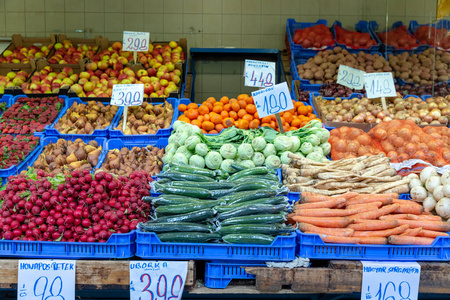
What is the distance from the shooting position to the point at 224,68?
7.40 metres

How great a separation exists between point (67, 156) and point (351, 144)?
224cm

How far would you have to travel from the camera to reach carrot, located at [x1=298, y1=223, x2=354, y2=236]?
2.68 meters

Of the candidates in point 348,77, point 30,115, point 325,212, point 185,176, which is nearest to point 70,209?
point 185,176

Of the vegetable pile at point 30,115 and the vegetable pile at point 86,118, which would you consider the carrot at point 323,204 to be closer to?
the vegetable pile at point 86,118

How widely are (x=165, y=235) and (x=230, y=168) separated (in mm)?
940

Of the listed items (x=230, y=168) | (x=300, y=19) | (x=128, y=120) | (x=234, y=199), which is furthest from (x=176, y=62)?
(x=234, y=199)

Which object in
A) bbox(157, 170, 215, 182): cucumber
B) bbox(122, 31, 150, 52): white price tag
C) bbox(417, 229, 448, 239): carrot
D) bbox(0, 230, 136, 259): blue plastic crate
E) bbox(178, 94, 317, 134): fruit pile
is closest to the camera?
bbox(0, 230, 136, 259): blue plastic crate

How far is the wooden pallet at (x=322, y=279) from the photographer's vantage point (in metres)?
2.49

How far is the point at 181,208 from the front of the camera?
2691mm

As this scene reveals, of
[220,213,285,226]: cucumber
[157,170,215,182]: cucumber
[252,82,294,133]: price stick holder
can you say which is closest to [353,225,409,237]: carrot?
[220,213,285,226]: cucumber

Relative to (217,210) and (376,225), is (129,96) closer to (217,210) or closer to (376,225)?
(217,210)

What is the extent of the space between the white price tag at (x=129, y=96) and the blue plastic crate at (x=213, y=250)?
2078mm

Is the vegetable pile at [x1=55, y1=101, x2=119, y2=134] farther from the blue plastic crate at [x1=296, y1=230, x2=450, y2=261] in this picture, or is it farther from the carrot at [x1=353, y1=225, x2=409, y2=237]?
the carrot at [x1=353, y1=225, x2=409, y2=237]

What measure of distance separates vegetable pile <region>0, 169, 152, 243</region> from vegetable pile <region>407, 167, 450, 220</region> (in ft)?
5.47
